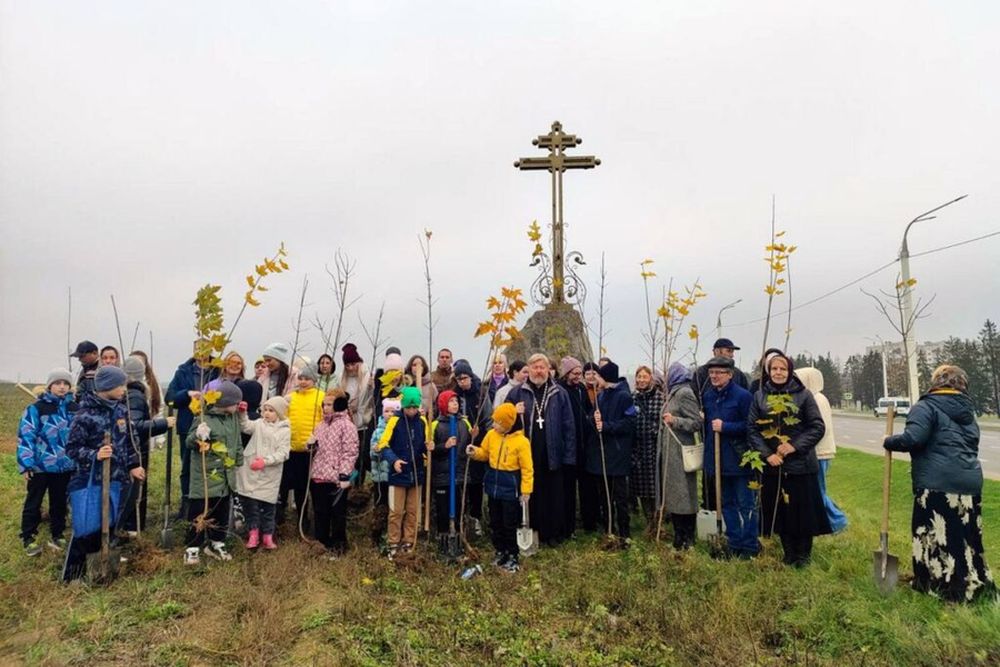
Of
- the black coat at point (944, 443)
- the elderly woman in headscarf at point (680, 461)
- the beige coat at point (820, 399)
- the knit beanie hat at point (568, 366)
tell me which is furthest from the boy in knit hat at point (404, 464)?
the black coat at point (944, 443)

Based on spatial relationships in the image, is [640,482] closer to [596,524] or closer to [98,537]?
[596,524]

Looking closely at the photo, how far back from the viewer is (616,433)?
5664mm

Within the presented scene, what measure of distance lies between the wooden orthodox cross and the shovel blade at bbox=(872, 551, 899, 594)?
17.8 feet

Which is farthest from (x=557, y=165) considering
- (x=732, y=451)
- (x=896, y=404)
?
(x=896, y=404)

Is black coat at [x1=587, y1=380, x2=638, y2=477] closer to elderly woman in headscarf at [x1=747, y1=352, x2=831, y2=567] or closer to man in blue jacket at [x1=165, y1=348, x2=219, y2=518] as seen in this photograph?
elderly woman in headscarf at [x1=747, y1=352, x2=831, y2=567]

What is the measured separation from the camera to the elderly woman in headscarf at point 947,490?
3.89m

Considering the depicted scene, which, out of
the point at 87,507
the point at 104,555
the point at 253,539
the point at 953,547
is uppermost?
the point at 87,507

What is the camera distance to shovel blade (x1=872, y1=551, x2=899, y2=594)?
418 centimetres

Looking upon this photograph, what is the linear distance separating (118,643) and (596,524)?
14.4 ft

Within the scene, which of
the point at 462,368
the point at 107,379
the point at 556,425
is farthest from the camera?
the point at 462,368

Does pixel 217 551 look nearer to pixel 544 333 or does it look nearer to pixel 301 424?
pixel 301 424

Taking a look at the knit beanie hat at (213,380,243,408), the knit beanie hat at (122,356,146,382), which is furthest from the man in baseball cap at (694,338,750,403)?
the knit beanie hat at (122,356,146,382)

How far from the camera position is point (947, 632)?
3.49 metres

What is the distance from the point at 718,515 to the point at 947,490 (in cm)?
181
